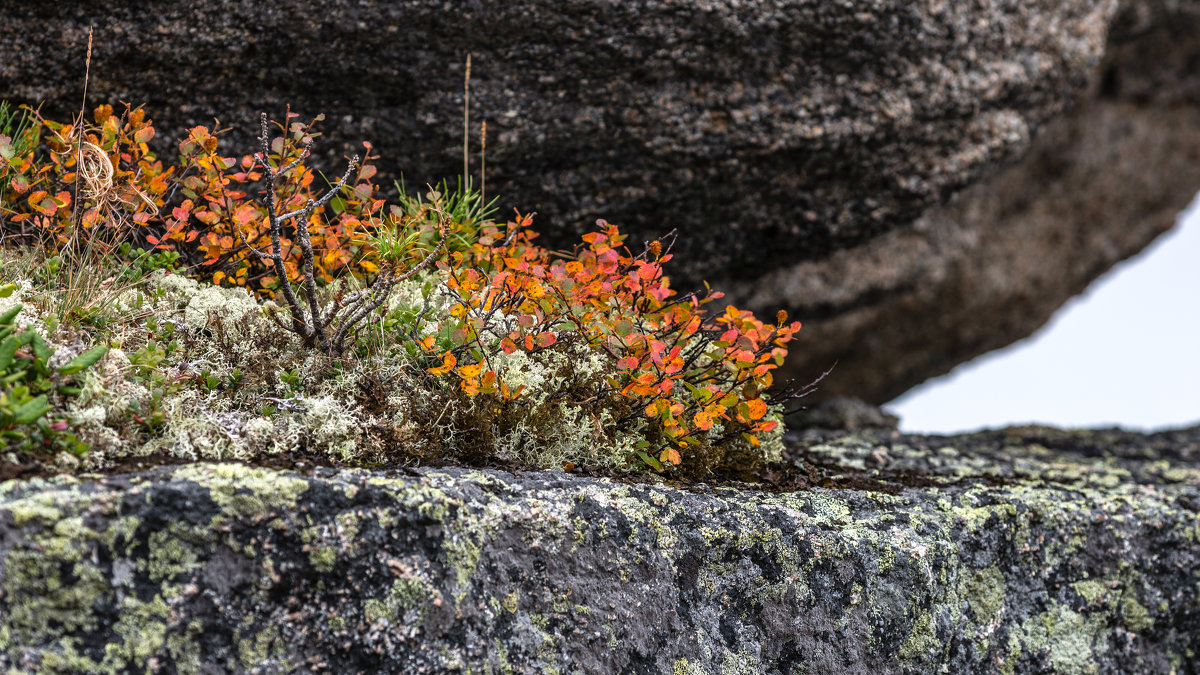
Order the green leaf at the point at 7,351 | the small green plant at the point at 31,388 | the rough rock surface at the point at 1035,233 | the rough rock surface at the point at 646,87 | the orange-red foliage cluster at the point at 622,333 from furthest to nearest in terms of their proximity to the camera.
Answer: the rough rock surface at the point at 1035,233 → the rough rock surface at the point at 646,87 → the orange-red foliage cluster at the point at 622,333 → the green leaf at the point at 7,351 → the small green plant at the point at 31,388

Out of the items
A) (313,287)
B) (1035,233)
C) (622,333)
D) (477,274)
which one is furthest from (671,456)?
(1035,233)

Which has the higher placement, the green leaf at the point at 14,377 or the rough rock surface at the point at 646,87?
the rough rock surface at the point at 646,87

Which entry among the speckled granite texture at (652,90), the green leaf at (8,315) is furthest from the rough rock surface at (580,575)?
the speckled granite texture at (652,90)

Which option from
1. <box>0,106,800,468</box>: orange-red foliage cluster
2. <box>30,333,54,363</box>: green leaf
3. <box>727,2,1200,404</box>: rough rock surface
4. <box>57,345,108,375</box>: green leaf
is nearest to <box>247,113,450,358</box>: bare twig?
<box>0,106,800,468</box>: orange-red foliage cluster

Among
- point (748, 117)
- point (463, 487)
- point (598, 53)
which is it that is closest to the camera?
point (463, 487)

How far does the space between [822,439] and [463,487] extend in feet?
11.5

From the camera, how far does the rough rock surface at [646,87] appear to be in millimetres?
4473

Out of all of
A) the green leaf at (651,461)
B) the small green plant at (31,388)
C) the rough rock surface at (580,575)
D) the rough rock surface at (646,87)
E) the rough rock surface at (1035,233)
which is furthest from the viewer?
the rough rock surface at (1035,233)

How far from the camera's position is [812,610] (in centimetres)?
330

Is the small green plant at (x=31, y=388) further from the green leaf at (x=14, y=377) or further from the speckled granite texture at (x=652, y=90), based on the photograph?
the speckled granite texture at (x=652, y=90)

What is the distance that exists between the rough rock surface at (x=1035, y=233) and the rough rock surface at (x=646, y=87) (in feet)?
11.6

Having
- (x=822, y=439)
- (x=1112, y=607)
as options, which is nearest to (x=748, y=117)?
(x=822, y=439)

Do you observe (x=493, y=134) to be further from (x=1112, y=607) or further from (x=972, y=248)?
(x=972, y=248)

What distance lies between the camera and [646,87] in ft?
16.8
